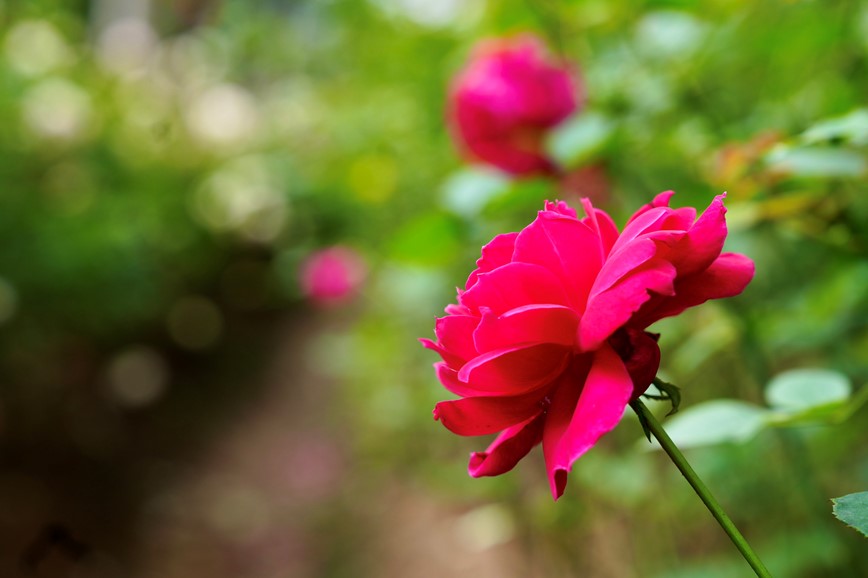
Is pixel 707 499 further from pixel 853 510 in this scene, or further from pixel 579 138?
pixel 579 138

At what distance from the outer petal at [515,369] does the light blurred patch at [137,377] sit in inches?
88.6

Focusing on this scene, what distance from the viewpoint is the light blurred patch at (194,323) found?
2699 millimetres

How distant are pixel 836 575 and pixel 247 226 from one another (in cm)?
257

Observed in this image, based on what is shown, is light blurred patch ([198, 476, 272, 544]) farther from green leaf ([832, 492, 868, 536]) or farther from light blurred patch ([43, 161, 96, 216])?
green leaf ([832, 492, 868, 536])

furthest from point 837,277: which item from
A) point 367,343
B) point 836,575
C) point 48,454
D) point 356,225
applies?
point 356,225

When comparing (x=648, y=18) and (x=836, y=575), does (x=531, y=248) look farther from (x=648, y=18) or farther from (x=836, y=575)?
(x=836, y=575)

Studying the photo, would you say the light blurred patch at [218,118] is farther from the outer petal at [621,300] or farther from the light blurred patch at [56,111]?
the outer petal at [621,300]

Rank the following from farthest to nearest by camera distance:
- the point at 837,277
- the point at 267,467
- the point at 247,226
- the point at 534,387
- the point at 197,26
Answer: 1. the point at 197,26
2. the point at 247,226
3. the point at 267,467
4. the point at 837,277
5. the point at 534,387

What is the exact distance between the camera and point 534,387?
0.27 meters

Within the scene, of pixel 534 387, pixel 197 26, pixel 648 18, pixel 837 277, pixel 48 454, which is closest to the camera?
pixel 534 387

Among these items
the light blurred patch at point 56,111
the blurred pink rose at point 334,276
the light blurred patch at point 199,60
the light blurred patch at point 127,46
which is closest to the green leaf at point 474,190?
the blurred pink rose at point 334,276

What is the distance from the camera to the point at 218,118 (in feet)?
10.5

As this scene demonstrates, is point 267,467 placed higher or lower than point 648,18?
higher

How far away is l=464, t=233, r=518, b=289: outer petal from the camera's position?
0.95 ft
